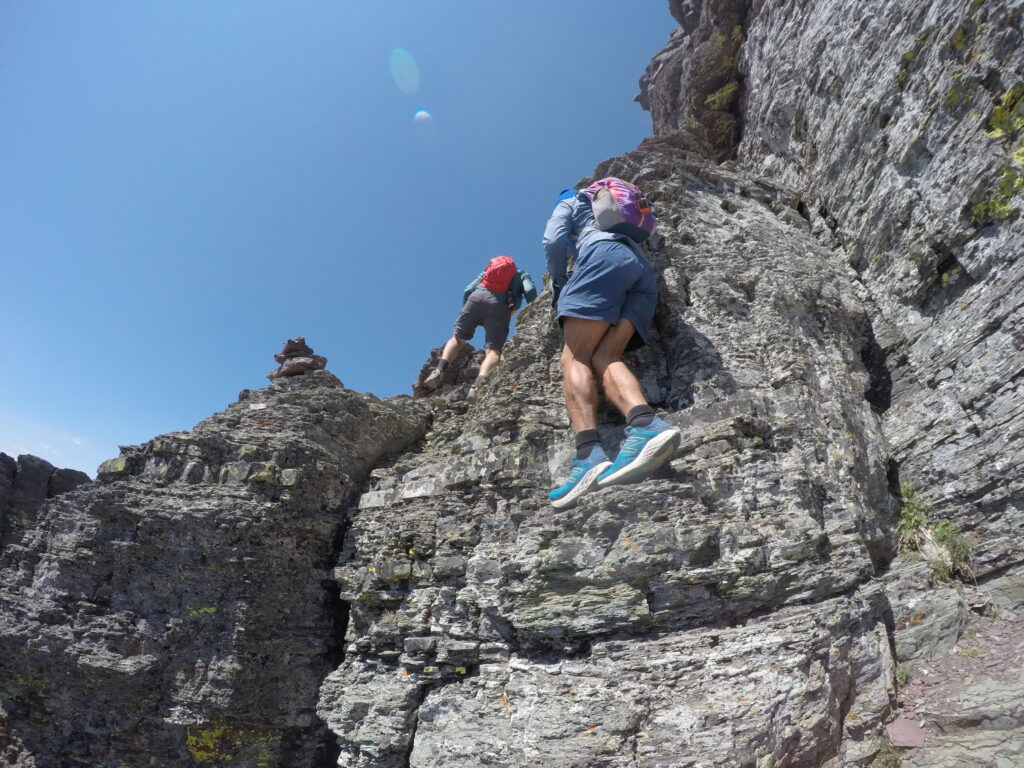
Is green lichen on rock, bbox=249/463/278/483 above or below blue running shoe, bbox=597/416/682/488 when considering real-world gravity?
above

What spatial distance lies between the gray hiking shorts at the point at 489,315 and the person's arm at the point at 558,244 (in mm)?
3964

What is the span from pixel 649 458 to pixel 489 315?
647cm

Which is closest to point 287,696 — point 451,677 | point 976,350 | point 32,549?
point 451,677

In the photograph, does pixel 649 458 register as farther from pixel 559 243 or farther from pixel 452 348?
pixel 452 348

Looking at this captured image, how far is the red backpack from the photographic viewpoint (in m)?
10.5

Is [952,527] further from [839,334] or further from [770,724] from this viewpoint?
[770,724]

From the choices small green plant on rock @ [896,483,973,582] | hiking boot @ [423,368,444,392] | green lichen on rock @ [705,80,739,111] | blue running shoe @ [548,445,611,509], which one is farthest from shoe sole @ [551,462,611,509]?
green lichen on rock @ [705,80,739,111]

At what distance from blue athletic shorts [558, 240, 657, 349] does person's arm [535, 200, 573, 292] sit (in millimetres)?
442

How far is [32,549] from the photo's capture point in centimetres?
551

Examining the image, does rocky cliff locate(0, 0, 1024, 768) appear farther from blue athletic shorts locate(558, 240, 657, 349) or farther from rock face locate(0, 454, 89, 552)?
rock face locate(0, 454, 89, 552)

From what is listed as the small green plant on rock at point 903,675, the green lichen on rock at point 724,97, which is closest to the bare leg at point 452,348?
the small green plant on rock at point 903,675

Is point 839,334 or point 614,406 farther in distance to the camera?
point 839,334

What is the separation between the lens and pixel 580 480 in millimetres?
4809

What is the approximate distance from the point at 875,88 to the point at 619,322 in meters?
5.60
